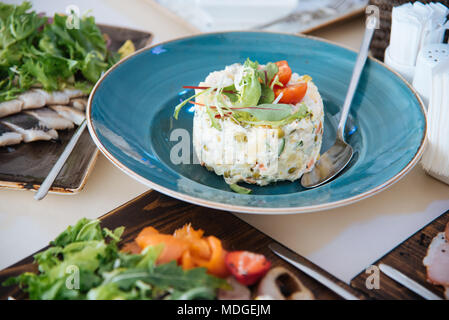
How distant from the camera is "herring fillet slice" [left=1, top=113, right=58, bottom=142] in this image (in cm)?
161

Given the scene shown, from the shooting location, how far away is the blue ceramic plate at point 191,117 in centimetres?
125

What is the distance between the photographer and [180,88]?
180 centimetres

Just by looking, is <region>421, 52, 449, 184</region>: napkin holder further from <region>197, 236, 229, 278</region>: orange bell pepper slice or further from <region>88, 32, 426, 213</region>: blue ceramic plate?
<region>197, 236, 229, 278</region>: orange bell pepper slice

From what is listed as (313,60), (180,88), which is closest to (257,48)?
(313,60)

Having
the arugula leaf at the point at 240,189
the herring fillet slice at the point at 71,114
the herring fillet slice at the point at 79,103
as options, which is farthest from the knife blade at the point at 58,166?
the arugula leaf at the point at 240,189

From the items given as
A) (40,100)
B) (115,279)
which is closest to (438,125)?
(115,279)

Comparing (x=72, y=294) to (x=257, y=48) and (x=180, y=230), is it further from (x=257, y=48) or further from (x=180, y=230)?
(x=257, y=48)

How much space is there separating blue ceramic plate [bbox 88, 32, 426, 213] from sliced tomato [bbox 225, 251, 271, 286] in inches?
4.6

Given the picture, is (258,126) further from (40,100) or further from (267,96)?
A: (40,100)

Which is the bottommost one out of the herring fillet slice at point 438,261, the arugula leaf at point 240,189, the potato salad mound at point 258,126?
the arugula leaf at point 240,189

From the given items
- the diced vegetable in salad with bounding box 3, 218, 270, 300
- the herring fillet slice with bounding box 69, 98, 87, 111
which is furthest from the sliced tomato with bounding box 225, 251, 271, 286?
the herring fillet slice with bounding box 69, 98, 87, 111

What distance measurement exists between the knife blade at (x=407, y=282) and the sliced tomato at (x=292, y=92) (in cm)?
58

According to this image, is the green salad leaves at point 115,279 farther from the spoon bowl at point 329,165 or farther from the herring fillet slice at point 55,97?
the herring fillet slice at point 55,97

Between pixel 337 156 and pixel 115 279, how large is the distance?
89cm
